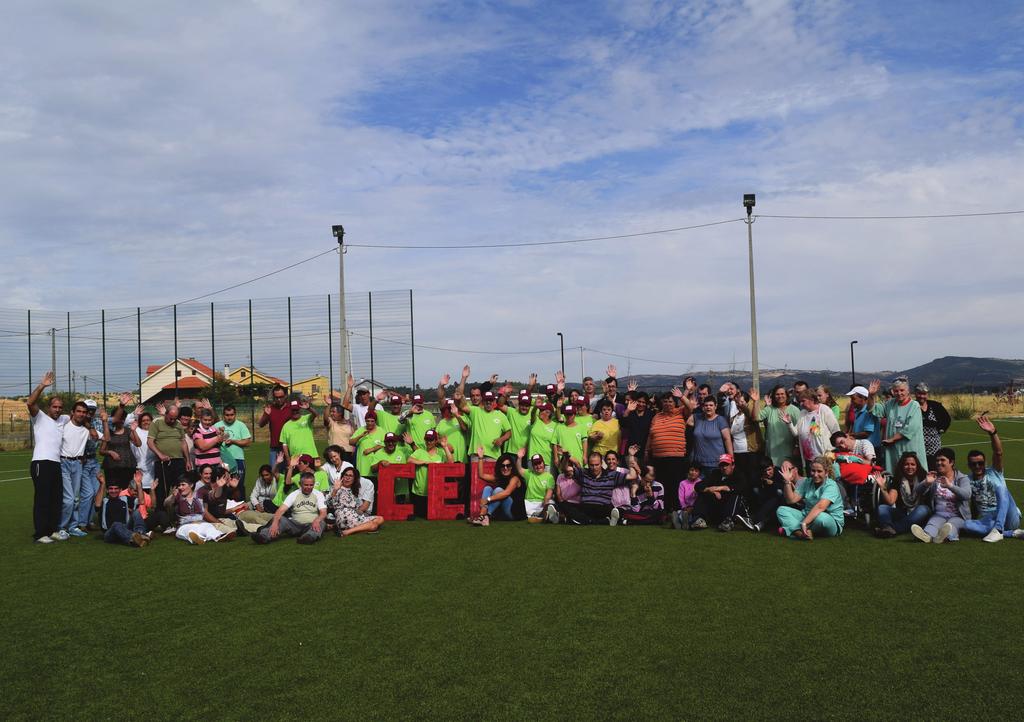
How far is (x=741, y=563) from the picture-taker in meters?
7.41

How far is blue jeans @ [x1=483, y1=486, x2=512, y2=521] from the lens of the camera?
34.7 ft

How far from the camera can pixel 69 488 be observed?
9734 millimetres

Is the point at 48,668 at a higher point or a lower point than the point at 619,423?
lower

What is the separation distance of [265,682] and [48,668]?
1.48 meters

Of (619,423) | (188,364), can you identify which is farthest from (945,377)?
(619,423)

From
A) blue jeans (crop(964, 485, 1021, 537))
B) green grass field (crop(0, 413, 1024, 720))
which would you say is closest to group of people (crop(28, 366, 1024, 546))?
blue jeans (crop(964, 485, 1021, 537))

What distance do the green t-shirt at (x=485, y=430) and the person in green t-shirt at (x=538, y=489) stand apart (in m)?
0.51

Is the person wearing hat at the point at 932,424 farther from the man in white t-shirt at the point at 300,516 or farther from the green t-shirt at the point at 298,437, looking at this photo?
the green t-shirt at the point at 298,437

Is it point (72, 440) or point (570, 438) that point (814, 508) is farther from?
point (72, 440)

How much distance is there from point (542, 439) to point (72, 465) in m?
5.78

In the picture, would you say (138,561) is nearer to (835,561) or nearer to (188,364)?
(835,561)

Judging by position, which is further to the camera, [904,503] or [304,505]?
[304,505]

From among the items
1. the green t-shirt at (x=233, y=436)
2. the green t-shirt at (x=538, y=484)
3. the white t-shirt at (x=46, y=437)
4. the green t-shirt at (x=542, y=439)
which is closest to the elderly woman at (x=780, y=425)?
the green t-shirt at (x=542, y=439)

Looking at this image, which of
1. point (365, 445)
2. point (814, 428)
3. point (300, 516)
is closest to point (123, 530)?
point (300, 516)
